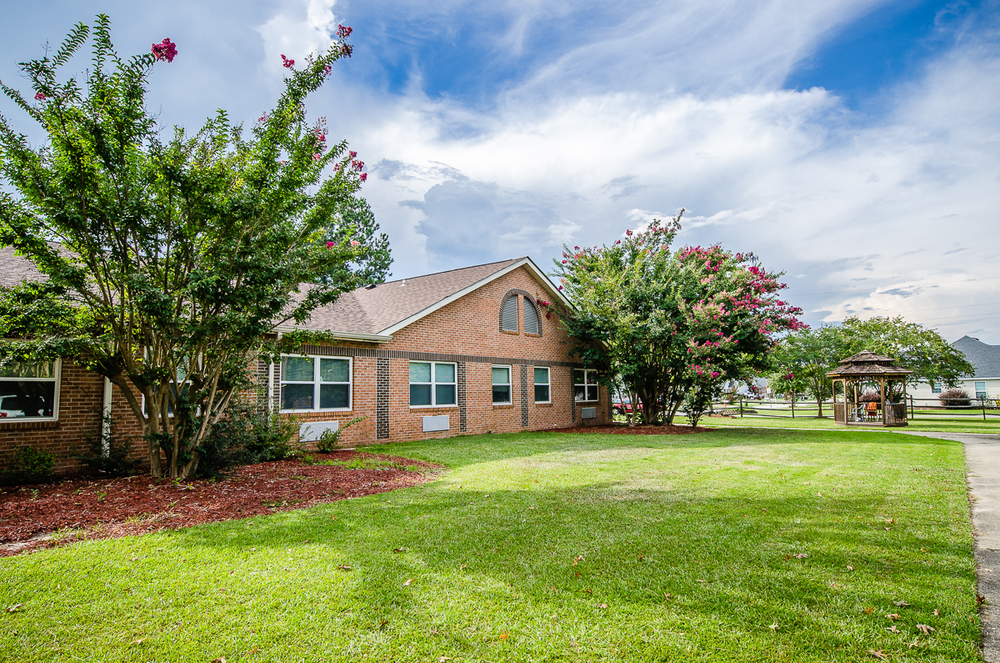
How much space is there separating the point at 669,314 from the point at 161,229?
1531cm

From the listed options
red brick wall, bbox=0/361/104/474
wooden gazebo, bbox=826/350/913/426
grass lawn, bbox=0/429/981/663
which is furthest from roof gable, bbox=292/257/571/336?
wooden gazebo, bbox=826/350/913/426

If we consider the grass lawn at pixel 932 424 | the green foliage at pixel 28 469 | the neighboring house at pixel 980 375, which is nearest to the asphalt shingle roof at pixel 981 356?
the neighboring house at pixel 980 375

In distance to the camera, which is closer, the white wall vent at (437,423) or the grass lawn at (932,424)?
the white wall vent at (437,423)

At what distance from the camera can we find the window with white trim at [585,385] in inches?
832

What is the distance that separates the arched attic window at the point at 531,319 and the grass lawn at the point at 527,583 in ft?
41.2

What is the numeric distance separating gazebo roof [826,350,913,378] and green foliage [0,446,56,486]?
83.9 ft

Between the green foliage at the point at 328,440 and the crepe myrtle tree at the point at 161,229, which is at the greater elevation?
the crepe myrtle tree at the point at 161,229

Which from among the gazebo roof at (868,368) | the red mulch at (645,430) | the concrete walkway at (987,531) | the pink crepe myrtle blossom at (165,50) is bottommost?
the red mulch at (645,430)

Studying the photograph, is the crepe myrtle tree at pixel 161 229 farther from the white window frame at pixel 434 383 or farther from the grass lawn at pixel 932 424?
the grass lawn at pixel 932 424

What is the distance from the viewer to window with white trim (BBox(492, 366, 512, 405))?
58.5ft

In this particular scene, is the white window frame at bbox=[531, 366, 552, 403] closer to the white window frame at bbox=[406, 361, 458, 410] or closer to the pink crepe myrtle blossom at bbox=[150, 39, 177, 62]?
the white window frame at bbox=[406, 361, 458, 410]

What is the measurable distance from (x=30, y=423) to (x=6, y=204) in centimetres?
430

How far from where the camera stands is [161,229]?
7328mm

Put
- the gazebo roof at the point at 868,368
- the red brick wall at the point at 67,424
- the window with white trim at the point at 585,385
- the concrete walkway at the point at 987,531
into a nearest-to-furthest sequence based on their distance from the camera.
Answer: the concrete walkway at the point at 987,531
the red brick wall at the point at 67,424
the window with white trim at the point at 585,385
the gazebo roof at the point at 868,368
